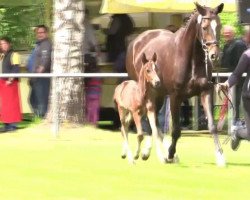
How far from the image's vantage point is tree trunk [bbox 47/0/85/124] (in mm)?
18625

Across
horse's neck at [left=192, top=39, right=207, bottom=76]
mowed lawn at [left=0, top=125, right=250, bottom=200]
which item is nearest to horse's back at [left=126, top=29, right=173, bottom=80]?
horse's neck at [left=192, top=39, right=207, bottom=76]

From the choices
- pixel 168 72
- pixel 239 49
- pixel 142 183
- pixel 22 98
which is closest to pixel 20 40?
pixel 22 98

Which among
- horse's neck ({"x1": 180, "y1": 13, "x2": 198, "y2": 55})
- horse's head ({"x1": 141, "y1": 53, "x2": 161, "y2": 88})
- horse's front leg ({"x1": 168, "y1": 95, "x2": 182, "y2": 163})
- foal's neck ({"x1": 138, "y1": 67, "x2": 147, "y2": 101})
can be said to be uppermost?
horse's neck ({"x1": 180, "y1": 13, "x2": 198, "y2": 55})

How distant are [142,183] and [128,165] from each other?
208cm

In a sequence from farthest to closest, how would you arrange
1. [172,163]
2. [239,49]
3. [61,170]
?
[239,49]
[172,163]
[61,170]

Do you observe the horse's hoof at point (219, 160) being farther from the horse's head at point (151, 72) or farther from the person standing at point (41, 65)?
the person standing at point (41, 65)

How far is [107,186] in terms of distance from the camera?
10.8 meters

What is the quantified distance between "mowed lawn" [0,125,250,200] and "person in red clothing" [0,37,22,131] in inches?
75.4

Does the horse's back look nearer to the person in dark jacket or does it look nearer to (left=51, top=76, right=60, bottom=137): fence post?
the person in dark jacket

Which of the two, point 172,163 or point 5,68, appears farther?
point 5,68

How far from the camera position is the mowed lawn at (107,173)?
10.2 meters

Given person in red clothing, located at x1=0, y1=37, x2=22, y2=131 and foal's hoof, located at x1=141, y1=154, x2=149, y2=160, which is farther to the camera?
person in red clothing, located at x1=0, y1=37, x2=22, y2=131

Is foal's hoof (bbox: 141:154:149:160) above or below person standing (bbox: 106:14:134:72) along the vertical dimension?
below

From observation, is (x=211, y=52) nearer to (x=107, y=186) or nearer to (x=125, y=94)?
(x=125, y=94)
